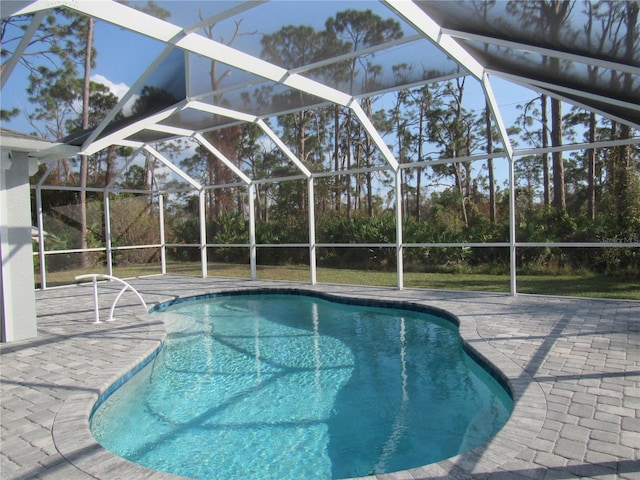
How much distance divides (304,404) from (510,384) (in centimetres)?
207

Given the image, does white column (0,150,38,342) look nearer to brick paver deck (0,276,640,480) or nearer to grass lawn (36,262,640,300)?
brick paver deck (0,276,640,480)

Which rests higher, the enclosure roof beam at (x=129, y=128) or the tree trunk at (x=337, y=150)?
the tree trunk at (x=337, y=150)

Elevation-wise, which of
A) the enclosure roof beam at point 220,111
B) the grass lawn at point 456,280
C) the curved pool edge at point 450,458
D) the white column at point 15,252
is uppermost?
the enclosure roof beam at point 220,111

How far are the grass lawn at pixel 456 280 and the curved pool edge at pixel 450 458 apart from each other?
6282 millimetres

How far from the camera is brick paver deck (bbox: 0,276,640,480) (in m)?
2.74

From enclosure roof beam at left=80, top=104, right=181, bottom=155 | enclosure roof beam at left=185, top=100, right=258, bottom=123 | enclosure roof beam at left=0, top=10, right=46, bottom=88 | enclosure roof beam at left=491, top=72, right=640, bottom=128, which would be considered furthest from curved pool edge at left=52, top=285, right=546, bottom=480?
enclosure roof beam at left=185, top=100, right=258, bottom=123

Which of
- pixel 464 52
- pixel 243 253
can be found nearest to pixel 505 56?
pixel 464 52

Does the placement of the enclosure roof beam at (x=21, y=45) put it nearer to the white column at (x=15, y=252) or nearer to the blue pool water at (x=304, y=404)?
the white column at (x=15, y=252)

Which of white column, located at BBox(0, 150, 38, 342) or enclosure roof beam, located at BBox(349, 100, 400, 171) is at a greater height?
enclosure roof beam, located at BBox(349, 100, 400, 171)

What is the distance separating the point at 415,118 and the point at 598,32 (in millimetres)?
20529

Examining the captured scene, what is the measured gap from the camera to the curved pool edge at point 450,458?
8.87ft

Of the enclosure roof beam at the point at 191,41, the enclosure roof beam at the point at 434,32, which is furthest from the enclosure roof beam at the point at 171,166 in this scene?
the enclosure roof beam at the point at 434,32

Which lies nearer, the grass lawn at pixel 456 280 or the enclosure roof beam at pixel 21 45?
the enclosure roof beam at pixel 21 45

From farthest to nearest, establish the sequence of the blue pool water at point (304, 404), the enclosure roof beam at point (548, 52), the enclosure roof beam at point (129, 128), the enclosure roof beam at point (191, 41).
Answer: the enclosure roof beam at point (129, 128) < the enclosure roof beam at point (548, 52) < the enclosure roof beam at point (191, 41) < the blue pool water at point (304, 404)
